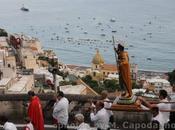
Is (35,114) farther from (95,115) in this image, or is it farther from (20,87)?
(20,87)

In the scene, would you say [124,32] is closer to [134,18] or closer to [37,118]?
[134,18]

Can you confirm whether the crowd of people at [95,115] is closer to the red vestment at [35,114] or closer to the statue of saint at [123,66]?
the red vestment at [35,114]

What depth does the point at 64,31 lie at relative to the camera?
13675 cm

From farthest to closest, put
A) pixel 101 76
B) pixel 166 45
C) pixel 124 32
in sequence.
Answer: pixel 124 32
pixel 166 45
pixel 101 76

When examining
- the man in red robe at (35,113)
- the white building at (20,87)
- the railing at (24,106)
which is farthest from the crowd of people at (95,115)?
the white building at (20,87)

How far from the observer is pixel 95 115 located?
759 centimetres

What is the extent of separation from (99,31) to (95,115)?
131168mm

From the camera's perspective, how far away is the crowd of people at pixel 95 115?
6.91 m

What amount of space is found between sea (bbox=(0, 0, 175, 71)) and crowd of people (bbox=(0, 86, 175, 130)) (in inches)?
3046

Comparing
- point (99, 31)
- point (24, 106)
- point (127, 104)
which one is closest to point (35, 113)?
point (127, 104)

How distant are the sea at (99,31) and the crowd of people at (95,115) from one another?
254 feet

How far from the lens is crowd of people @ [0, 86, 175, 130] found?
22.7ft

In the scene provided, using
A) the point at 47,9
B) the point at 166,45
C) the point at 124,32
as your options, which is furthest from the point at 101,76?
the point at 47,9

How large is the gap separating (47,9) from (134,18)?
44.4 m
